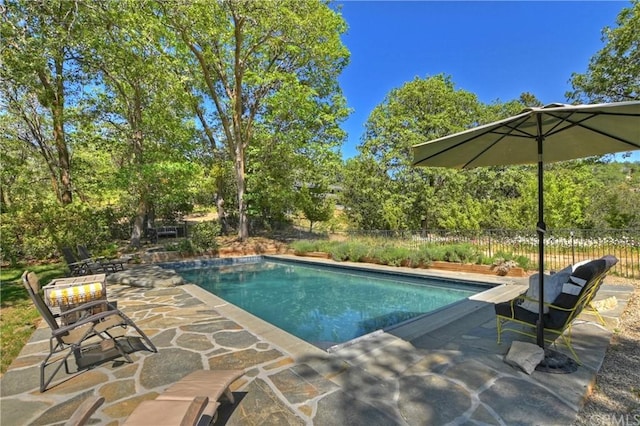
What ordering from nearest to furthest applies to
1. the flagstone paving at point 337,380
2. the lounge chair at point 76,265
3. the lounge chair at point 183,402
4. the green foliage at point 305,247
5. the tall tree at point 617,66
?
the lounge chair at point 183,402 → the flagstone paving at point 337,380 → the lounge chair at point 76,265 → the tall tree at point 617,66 → the green foliage at point 305,247

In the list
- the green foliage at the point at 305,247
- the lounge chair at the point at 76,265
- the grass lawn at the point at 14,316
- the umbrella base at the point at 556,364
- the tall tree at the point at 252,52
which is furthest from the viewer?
the green foliage at the point at 305,247

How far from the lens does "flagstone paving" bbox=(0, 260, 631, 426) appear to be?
2.35 metres

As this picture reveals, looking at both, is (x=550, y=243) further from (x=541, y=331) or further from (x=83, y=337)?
(x=83, y=337)

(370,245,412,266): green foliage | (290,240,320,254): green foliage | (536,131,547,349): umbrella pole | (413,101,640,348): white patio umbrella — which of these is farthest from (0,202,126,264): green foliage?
(536,131,547,349): umbrella pole

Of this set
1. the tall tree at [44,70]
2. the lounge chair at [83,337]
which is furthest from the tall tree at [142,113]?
the lounge chair at [83,337]

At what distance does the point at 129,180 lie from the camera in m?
11.4

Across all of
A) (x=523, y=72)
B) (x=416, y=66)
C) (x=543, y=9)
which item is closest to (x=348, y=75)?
(x=416, y=66)

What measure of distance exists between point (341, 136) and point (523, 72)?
10784 millimetres

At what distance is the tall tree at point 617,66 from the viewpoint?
11.7m

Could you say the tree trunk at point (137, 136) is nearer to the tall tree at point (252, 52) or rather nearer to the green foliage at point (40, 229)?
the green foliage at point (40, 229)

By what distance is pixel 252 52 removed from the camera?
14.4 meters

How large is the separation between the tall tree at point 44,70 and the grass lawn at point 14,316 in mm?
4450

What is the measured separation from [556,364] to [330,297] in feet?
17.3

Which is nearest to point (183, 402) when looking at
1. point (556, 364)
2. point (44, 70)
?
point (556, 364)
